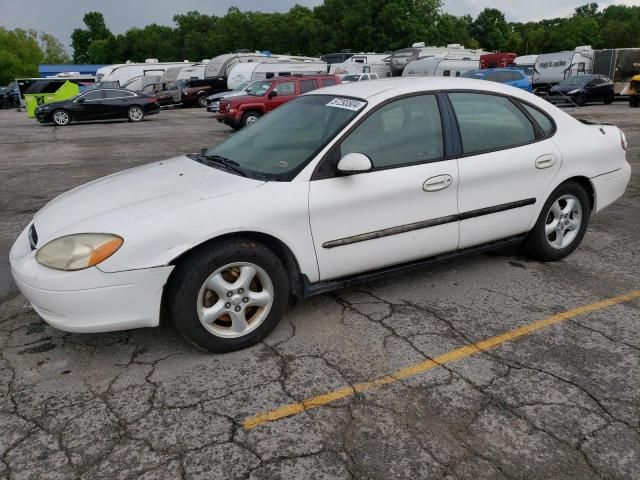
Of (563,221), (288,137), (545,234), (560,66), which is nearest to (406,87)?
(288,137)

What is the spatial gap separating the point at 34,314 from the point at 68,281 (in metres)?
1.23

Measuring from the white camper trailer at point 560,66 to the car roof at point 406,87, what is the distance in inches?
1009

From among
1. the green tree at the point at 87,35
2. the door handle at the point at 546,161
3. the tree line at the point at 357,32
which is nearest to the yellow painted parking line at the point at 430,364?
the door handle at the point at 546,161

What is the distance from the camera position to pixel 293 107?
4.21 m

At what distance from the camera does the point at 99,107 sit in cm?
2073

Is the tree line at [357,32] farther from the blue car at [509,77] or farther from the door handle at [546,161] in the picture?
the door handle at [546,161]

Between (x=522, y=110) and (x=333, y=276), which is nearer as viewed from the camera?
(x=333, y=276)

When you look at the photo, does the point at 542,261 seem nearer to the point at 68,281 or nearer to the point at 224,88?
the point at 68,281

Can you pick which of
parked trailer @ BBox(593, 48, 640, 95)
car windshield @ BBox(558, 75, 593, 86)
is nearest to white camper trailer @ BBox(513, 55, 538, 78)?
parked trailer @ BBox(593, 48, 640, 95)

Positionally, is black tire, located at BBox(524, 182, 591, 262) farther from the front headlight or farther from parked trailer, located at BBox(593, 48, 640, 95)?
parked trailer, located at BBox(593, 48, 640, 95)

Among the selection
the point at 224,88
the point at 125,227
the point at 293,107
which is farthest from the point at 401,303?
the point at 224,88

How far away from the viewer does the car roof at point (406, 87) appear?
3771mm

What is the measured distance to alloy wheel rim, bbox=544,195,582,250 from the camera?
4.48 metres

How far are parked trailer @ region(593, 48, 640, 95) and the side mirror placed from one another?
27.5m
